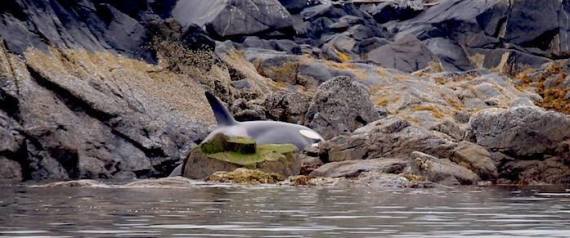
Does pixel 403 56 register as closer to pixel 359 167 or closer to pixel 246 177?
pixel 359 167

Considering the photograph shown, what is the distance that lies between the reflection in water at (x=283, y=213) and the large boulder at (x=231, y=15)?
34226mm

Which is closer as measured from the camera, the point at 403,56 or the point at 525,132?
the point at 525,132

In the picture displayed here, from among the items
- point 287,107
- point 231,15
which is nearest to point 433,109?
point 287,107

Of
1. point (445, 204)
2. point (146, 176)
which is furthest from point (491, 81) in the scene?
point (445, 204)

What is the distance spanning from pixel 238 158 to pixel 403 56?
114 ft

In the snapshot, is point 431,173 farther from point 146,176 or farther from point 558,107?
point 558,107

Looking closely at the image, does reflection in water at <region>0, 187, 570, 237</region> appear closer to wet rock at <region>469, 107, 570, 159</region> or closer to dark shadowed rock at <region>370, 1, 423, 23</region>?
wet rock at <region>469, 107, 570, 159</region>

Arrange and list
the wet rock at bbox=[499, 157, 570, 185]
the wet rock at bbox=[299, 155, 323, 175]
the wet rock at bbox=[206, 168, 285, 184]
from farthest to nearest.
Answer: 1. the wet rock at bbox=[299, 155, 323, 175]
2. the wet rock at bbox=[499, 157, 570, 185]
3. the wet rock at bbox=[206, 168, 285, 184]

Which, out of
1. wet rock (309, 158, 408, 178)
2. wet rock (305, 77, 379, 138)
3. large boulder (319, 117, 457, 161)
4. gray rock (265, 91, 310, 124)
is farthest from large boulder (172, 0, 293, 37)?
wet rock (309, 158, 408, 178)

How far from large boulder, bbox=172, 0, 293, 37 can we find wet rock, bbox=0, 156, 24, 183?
2389 cm

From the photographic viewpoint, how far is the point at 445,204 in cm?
1859

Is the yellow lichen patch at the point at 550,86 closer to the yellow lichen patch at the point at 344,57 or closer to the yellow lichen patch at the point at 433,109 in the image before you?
the yellow lichen patch at the point at 433,109

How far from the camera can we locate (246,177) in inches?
1109

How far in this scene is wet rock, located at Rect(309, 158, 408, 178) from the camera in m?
28.4
